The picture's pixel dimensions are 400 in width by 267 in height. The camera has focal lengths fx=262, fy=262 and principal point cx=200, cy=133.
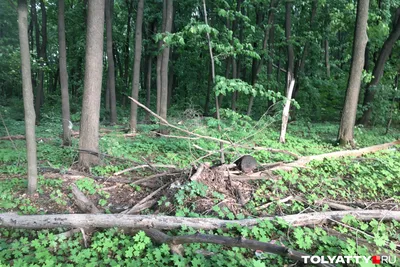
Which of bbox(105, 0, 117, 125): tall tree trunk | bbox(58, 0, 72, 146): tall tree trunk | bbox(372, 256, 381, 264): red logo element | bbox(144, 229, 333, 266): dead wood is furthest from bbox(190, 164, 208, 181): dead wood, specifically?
bbox(105, 0, 117, 125): tall tree trunk

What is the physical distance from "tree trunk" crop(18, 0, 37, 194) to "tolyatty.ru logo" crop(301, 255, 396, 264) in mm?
4733

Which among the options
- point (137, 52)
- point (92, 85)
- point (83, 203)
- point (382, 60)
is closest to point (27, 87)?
point (92, 85)

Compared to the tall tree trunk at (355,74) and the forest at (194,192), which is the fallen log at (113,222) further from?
the tall tree trunk at (355,74)

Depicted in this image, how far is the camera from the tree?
19.2 feet

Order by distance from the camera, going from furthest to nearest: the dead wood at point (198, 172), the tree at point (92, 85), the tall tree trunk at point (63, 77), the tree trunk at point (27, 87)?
the tall tree trunk at point (63, 77)
the tree at point (92, 85)
the dead wood at point (198, 172)
the tree trunk at point (27, 87)

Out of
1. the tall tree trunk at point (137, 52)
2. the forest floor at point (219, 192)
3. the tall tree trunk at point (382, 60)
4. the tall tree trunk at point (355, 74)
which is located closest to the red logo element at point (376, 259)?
the forest floor at point (219, 192)

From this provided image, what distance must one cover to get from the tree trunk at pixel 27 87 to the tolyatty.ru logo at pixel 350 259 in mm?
4733

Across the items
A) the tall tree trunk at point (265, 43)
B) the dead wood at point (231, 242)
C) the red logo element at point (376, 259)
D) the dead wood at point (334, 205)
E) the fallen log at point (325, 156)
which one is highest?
the tall tree trunk at point (265, 43)

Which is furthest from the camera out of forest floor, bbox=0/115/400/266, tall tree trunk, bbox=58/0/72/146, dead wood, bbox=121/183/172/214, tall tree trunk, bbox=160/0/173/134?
tall tree trunk, bbox=160/0/173/134

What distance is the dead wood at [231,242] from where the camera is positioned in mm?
3177

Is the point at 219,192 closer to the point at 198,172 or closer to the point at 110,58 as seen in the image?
the point at 198,172

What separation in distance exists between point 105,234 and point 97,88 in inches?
137

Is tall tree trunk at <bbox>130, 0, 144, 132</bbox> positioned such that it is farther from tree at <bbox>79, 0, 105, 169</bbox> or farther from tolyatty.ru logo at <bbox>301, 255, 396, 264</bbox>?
tolyatty.ru logo at <bbox>301, 255, 396, 264</bbox>

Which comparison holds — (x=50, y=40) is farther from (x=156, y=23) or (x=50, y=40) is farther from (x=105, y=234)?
(x=105, y=234)
